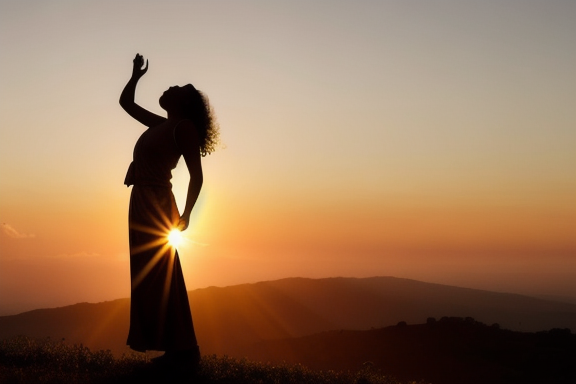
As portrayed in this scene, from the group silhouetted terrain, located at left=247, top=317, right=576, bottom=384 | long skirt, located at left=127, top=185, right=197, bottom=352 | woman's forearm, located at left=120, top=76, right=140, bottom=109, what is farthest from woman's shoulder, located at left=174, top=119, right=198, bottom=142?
silhouetted terrain, located at left=247, top=317, right=576, bottom=384

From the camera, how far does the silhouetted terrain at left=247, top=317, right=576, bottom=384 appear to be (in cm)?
2008

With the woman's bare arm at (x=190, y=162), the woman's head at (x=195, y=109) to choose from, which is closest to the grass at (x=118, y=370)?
the woman's bare arm at (x=190, y=162)

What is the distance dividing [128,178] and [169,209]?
0.72 m

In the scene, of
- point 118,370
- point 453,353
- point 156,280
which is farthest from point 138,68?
point 453,353

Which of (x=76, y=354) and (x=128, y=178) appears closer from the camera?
(x=128, y=178)

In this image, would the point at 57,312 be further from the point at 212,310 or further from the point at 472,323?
the point at 472,323

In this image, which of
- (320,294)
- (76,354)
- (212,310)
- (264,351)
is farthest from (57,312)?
(76,354)

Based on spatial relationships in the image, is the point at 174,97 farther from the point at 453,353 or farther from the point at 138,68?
the point at 453,353

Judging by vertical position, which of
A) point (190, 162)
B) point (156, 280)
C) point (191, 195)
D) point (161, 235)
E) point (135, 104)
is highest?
point (135, 104)

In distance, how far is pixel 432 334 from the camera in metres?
22.9

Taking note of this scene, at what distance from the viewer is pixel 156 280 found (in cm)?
952

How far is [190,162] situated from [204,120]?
79 cm

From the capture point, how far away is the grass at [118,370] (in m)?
9.14

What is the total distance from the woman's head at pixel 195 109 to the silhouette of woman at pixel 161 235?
17mm
